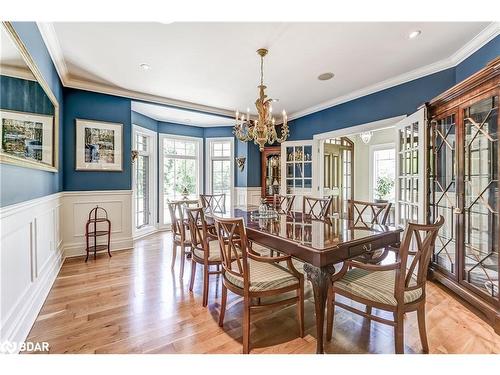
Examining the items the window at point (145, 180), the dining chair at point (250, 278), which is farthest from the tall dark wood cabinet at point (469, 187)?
the window at point (145, 180)

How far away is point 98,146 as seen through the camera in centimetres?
382

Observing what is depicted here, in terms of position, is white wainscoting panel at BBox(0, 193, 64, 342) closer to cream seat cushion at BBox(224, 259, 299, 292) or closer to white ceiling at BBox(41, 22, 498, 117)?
cream seat cushion at BBox(224, 259, 299, 292)

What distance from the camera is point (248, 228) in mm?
2189

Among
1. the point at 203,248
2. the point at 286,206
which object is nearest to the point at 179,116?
the point at 286,206

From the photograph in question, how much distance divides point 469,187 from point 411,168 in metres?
0.80

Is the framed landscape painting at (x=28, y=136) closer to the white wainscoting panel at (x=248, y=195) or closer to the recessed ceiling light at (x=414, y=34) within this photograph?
the recessed ceiling light at (x=414, y=34)

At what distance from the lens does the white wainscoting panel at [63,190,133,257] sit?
3.61 metres

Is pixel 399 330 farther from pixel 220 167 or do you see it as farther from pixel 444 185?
pixel 220 167

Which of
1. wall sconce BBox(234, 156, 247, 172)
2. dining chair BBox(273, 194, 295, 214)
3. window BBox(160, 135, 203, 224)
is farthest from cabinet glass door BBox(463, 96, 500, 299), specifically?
window BBox(160, 135, 203, 224)

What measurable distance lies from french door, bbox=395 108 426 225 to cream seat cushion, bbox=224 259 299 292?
2.00 meters

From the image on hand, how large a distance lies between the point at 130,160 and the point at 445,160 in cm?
452

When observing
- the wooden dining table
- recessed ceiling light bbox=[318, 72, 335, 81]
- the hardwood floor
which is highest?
recessed ceiling light bbox=[318, 72, 335, 81]

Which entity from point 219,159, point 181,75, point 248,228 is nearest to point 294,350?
point 248,228
